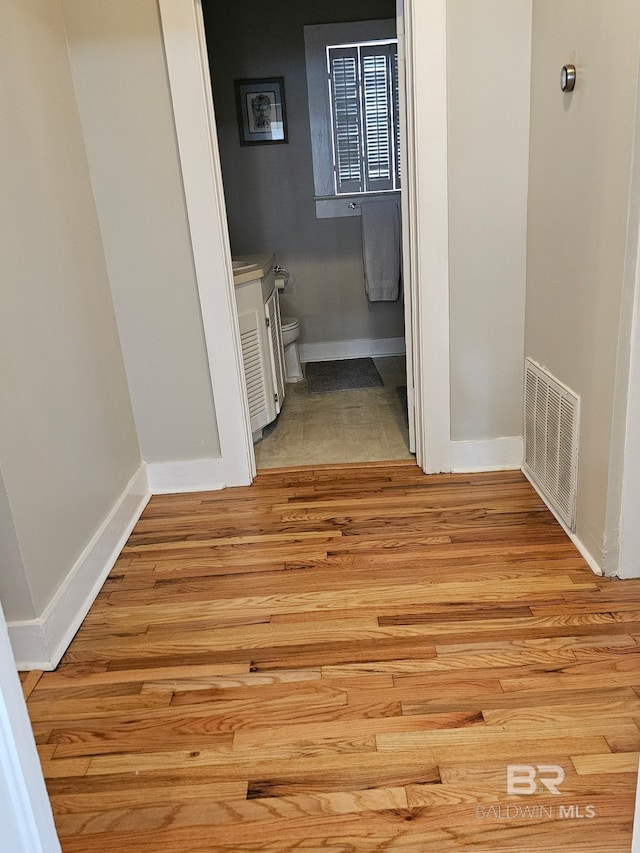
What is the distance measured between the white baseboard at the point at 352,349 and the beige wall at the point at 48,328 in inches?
97.7

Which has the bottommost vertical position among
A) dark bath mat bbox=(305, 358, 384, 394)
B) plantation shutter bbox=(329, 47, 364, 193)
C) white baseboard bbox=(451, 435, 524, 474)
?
dark bath mat bbox=(305, 358, 384, 394)

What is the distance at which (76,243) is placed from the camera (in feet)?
8.11

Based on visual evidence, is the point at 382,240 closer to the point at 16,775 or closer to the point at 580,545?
the point at 580,545

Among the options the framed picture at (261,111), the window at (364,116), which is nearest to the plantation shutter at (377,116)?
the window at (364,116)

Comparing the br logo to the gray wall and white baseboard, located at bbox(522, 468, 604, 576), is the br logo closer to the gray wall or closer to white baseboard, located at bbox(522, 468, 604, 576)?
white baseboard, located at bbox(522, 468, 604, 576)

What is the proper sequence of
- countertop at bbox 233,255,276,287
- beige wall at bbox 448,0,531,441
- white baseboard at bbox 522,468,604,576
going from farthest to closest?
countertop at bbox 233,255,276,287, beige wall at bbox 448,0,531,441, white baseboard at bbox 522,468,604,576

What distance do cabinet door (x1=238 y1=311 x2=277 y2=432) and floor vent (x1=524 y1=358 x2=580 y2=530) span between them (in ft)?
4.33

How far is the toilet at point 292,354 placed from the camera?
15.2ft

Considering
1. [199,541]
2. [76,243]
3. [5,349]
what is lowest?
[199,541]

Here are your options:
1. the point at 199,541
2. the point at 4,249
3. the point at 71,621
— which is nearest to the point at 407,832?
the point at 71,621

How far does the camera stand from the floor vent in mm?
2316

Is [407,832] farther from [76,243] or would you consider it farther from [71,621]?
[76,243]

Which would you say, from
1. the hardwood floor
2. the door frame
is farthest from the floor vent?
the door frame

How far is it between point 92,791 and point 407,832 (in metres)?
0.70
